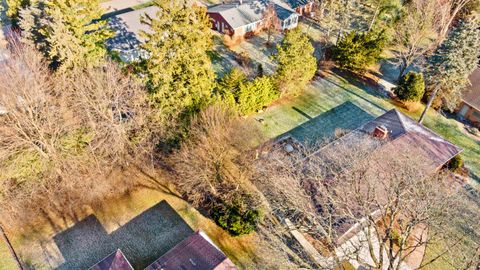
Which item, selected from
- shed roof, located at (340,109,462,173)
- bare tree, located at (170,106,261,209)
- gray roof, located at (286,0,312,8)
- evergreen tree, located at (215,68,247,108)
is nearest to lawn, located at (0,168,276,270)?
bare tree, located at (170,106,261,209)

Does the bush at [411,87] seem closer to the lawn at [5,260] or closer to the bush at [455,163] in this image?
the bush at [455,163]

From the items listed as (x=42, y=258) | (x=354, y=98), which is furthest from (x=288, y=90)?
(x=42, y=258)

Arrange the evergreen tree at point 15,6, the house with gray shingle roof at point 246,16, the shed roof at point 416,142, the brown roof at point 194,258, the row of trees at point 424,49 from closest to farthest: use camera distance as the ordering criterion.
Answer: the brown roof at point 194,258 → the shed roof at point 416,142 → the row of trees at point 424,49 → the evergreen tree at point 15,6 → the house with gray shingle roof at point 246,16

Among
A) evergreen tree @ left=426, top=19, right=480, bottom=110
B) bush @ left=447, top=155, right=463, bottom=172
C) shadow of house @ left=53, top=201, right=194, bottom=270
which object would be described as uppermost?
evergreen tree @ left=426, top=19, right=480, bottom=110

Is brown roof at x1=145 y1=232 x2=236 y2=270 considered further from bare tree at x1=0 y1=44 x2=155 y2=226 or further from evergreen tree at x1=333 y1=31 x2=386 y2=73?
evergreen tree at x1=333 y1=31 x2=386 y2=73

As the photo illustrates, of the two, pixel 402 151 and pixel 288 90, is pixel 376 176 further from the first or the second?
pixel 288 90

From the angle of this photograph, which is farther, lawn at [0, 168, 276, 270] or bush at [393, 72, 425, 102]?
bush at [393, 72, 425, 102]

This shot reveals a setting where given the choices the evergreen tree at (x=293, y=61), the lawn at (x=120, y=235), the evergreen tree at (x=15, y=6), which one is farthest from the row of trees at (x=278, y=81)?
the evergreen tree at (x=15, y=6)
